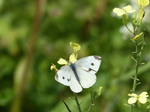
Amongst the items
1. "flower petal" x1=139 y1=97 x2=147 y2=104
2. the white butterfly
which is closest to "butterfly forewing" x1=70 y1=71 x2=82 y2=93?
the white butterfly

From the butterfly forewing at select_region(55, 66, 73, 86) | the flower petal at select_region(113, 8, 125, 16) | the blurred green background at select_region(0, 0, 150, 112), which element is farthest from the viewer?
the blurred green background at select_region(0, 0, 150, 112)

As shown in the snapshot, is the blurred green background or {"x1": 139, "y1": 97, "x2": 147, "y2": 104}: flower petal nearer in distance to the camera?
{"x1": 139, "y1": 97, "x2": 147, "y2": 104}: flower petal

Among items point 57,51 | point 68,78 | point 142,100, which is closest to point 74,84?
point 68,78

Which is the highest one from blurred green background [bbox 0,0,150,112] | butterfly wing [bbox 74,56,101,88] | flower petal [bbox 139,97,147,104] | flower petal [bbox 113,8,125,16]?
blurred green background [bbox 0,0,150,112]

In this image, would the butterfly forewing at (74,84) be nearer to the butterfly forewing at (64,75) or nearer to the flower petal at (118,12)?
the butterfly forewing at (64,75)

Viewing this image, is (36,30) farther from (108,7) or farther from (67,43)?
(108,7)

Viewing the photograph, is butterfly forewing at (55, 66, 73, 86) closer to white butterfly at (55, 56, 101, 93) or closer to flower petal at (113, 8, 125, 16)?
white butterfly at (55, 56, 101, 93)

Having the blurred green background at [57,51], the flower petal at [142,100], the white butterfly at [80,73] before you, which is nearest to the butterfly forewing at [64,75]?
the white butterfly at [80,73]
